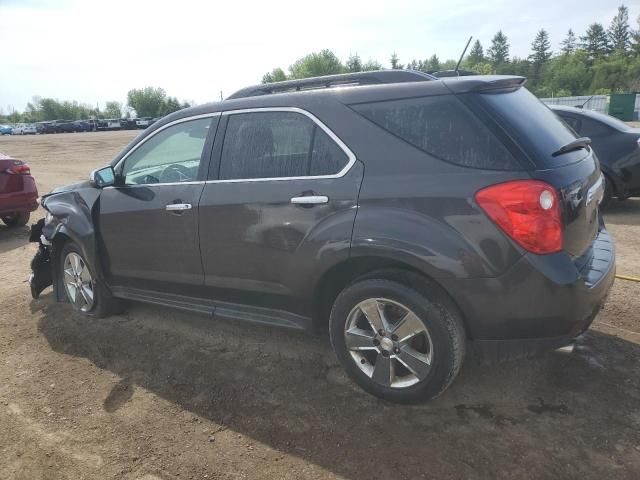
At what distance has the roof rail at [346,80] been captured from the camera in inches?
124

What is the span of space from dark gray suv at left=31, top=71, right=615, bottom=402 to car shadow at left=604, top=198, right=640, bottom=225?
14.3 feet

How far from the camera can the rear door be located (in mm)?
3025

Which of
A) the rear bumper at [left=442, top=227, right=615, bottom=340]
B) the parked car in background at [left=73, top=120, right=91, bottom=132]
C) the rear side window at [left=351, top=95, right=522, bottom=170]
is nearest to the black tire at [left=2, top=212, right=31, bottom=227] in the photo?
the rear side window at [left=351, top=95, right=522, bottom=170]

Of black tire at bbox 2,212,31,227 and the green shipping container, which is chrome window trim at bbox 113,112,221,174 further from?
the green shipping container

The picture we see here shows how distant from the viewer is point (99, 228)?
4.25 m

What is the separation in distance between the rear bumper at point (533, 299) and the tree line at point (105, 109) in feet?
352

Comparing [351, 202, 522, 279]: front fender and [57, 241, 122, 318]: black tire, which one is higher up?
[351, 202, 522, 279]: front fender

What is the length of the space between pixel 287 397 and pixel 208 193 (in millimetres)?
1468

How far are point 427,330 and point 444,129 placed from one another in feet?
3.61

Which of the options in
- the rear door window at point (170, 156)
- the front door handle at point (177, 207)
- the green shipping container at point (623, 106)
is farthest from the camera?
the green shipping container at point (623, 106)

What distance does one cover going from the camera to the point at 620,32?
343 ft

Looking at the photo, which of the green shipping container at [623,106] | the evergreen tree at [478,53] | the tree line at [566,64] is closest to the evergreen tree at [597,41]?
the tree line at [566,64]

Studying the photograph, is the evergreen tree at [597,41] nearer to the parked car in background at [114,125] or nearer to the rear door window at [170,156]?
the parked car in background at [114,125]

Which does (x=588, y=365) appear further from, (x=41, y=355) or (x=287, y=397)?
(x=41, y=355)
